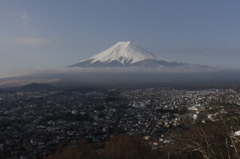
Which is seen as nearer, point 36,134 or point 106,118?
point 36,134

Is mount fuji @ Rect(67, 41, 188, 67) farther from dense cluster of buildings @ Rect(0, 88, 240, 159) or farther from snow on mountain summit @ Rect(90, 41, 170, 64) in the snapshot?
dense cluster of buildings @ Rect(0, 88, 240, 159)

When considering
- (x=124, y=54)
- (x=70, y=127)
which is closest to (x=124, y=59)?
(x=124, y=54)

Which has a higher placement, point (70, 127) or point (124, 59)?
point (124, 59)

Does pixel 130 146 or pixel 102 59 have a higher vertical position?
pixel 102 59

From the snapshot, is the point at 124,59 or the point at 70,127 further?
the point at 124,59

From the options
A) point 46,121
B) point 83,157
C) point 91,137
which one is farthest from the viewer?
point 46,121

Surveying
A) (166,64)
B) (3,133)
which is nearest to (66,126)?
(3,133)

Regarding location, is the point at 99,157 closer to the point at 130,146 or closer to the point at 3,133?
the point at 130,146

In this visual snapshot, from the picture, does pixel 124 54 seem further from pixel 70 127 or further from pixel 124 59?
pixel 70 127

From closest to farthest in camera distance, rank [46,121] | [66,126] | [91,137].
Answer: [91,137] < [66,126] < [46,121]
